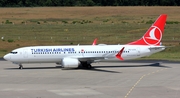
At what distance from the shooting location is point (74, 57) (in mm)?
57781

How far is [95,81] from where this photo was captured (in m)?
46.9

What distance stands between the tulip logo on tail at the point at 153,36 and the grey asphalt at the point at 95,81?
3093mm

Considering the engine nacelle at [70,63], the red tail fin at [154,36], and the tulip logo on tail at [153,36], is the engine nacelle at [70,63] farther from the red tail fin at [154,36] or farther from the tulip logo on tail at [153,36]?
the tulip logo on tail at [153,36]

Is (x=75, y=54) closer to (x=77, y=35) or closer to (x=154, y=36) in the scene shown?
(x=154, y=36)

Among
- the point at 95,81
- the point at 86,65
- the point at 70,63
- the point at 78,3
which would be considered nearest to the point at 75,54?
the point at 70,63

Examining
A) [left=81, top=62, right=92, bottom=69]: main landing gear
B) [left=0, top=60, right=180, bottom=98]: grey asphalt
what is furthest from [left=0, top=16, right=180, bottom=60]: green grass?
[left=81, top=62, right=92, bottom=69]: main landing gear

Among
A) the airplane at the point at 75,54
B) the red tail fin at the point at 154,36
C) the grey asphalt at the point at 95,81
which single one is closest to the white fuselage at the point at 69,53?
the airplane at the point at 75,54

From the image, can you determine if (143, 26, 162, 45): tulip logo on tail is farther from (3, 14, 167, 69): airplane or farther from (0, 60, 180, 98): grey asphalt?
(0, 60, 180, 98): grey asphalt

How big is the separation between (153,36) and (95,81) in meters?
15.9

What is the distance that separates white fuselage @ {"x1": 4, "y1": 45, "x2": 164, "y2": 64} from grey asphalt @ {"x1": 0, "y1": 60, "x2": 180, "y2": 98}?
1392 millimetres

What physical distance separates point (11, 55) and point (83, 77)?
11927 mm

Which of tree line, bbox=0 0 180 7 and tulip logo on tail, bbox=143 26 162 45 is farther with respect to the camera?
tree line, bbox=0 0 180 7

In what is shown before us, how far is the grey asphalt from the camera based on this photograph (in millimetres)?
39406

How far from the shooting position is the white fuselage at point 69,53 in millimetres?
57406
